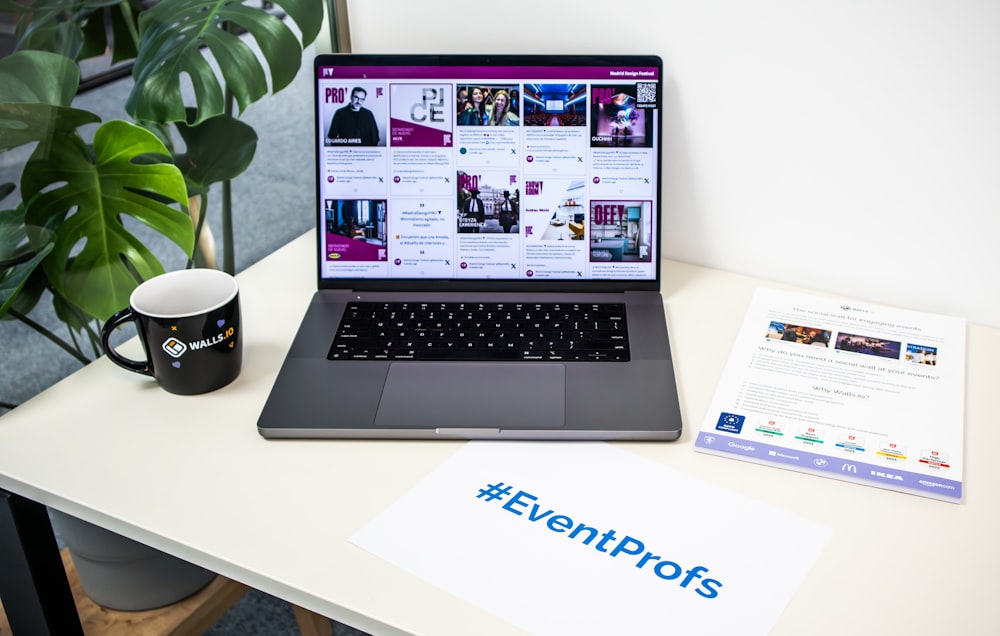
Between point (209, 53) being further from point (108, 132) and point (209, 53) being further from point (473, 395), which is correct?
point (473, 395)

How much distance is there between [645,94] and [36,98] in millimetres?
671

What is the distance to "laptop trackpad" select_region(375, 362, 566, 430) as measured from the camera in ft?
2.64

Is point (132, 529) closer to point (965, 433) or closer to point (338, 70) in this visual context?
point (338, 70)

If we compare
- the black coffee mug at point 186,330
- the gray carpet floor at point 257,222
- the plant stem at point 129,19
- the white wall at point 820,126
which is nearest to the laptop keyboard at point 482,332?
the black coffee mug at point 186,330

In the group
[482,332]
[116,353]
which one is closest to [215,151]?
[116,353]

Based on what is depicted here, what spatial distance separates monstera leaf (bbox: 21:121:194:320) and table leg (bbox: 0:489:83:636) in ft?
0.81

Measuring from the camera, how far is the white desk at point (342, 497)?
63cm

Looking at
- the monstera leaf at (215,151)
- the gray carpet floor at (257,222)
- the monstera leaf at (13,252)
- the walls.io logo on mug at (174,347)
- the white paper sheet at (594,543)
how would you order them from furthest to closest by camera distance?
the gray carpet floor at (257,222)
the monstera leaf at (215,151)
the monstera leaf at (13,252)
the walls.io logo on mug at (174,347)
the white paper sheet at (594,543)

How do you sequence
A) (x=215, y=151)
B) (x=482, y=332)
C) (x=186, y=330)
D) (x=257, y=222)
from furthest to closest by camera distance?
1. (x=257, y=222)
2. (x=215, y=151)
3. (x=482, y=332)
4. (x=186, y=330)

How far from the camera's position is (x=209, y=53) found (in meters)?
1.02

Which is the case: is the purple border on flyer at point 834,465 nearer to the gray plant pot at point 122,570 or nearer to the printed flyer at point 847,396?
the printed flyer at point 847,396

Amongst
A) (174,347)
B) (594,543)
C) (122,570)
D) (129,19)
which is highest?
(129,19)

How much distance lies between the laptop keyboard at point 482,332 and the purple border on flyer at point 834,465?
151mm

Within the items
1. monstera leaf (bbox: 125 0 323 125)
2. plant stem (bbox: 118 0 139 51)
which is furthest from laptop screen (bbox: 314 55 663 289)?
plant stem (bbox: 118 0 139 51)
